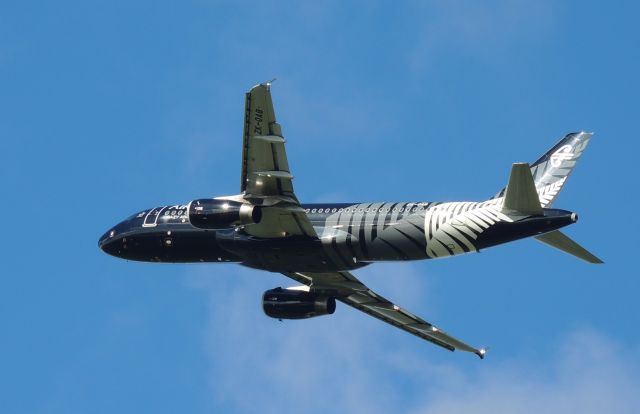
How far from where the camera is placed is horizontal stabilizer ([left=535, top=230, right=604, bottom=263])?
6180cm

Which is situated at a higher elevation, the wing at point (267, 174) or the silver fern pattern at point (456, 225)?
the wing at point (267, 174)

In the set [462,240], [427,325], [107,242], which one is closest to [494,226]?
[462,240]

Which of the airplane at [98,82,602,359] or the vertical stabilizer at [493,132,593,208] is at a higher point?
the vertical stabilizer at [493,132,593,208]

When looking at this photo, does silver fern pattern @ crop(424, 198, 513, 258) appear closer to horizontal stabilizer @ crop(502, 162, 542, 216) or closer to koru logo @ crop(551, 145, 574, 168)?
horizontal stabilizer @ crop(502, 162, 542, 216)

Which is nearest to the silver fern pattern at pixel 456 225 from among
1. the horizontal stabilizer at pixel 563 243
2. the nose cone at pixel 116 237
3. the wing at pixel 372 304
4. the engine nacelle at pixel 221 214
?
the horizontal stabilizer at pixel 563 243

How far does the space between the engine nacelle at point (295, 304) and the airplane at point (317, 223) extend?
52.6 inches

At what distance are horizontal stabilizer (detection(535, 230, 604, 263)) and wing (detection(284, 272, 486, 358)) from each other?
1166 cm

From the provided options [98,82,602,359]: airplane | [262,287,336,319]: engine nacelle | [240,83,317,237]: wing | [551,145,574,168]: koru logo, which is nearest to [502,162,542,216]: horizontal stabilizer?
[98,82,602,359]: airplane

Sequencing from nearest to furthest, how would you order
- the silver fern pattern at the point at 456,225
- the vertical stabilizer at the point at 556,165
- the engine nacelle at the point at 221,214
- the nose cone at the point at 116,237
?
the silver fern pattern at the point at 456,225
the engine nacelle at the point at 221,214
the vertical stabilizer at the point at 556,165
the nose cone at the point at 116,237

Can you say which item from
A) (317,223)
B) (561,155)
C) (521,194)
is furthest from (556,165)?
(317,223)

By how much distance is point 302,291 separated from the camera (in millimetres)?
72062

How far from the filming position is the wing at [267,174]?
5894 centimetres

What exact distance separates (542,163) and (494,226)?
520 cm

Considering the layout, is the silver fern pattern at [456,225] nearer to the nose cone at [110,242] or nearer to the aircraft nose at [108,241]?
the nose cone at [110,242]
